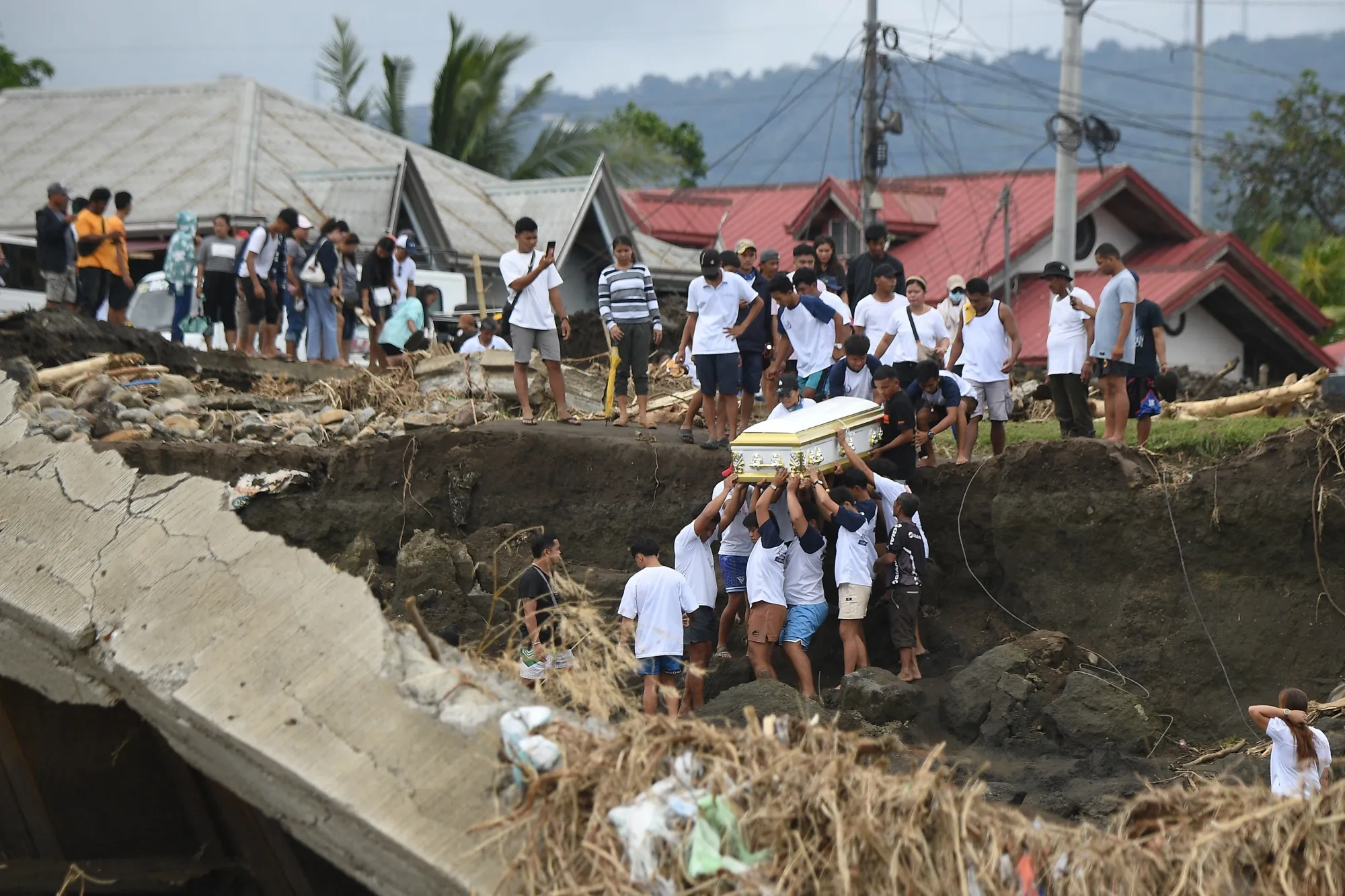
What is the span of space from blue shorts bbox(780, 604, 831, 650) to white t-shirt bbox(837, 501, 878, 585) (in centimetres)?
27

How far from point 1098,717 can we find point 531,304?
5526 mm

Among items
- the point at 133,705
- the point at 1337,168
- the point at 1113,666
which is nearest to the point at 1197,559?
the point at 1113,666

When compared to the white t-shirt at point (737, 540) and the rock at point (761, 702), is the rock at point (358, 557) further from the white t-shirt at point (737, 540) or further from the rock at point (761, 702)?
the rock at point (761, 702)

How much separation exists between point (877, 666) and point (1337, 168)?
115 ft

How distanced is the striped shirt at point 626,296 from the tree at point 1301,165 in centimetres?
3244

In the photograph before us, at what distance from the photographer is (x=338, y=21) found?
35500mm

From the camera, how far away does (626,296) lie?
41.0 ft

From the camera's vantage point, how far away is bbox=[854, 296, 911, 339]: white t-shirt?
12.3 m

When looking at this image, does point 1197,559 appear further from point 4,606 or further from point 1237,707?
point 4,606

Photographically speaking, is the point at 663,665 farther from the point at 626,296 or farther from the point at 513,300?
the point at 513,300

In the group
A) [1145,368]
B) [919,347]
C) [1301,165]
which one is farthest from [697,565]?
[1301,165]

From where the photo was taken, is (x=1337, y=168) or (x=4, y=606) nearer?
(x=4, y=606)

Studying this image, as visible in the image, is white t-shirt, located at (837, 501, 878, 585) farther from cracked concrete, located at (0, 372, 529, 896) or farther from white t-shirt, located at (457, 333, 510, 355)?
white t-shirt, located at (457, 333, 510, 355)

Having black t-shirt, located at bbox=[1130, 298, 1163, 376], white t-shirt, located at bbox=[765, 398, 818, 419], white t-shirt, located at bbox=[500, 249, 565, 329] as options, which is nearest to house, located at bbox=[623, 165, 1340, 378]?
black t-shirt, located at bbox=[1130, 298, 1163, 376]
